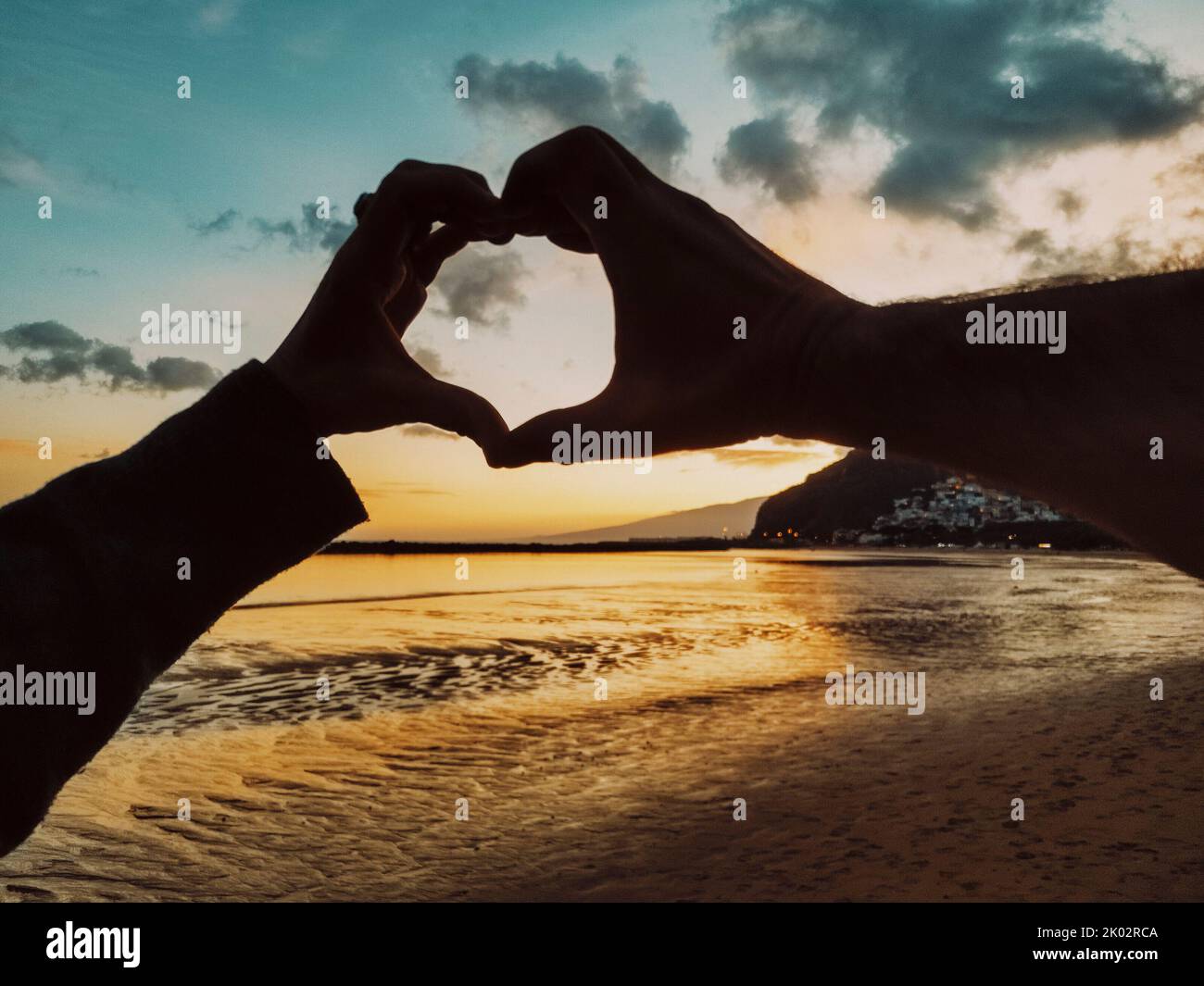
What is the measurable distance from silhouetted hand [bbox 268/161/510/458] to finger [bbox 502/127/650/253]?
0.07 meters

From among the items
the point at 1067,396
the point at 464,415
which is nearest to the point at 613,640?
the point at 464,415

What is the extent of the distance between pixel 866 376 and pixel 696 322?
395 millimetres

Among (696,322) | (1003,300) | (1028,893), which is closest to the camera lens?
(1003,300)

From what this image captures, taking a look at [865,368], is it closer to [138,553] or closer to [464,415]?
[464,415]

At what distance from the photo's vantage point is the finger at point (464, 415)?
5.21 feet

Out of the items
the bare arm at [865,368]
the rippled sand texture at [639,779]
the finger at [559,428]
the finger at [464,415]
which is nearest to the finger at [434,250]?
the bare arm at [865,368]

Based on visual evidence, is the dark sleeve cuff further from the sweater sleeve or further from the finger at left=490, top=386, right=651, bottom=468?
the finger at left=490, top=386, right=651, bottom=468

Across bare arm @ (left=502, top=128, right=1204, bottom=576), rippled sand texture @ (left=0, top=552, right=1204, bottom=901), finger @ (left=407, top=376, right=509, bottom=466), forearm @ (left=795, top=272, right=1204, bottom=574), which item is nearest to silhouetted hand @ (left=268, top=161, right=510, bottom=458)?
finger @ (left=407, top=376, right=509, bottom=466)

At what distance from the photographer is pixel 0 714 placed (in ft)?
3.38

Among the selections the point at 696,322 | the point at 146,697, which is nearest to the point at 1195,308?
the point at 696,322

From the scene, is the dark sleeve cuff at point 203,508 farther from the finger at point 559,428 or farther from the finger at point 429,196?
the finger at point 429,196

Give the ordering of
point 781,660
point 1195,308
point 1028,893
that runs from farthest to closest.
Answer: point 781,660
point 1028,893
point 1195,308

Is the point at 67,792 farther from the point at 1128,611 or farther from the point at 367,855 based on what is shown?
the point at 1128,611

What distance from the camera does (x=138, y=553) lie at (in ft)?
3.98
